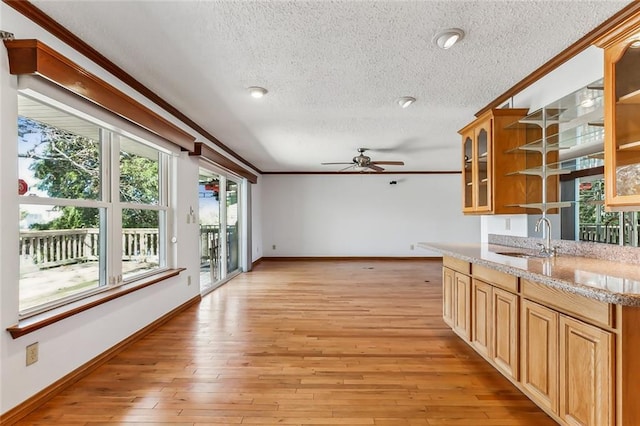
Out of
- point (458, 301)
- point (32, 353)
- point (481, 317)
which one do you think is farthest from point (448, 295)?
point (32, 353)

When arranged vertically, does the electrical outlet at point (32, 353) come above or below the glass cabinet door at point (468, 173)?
below

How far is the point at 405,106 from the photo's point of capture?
10.8 feet

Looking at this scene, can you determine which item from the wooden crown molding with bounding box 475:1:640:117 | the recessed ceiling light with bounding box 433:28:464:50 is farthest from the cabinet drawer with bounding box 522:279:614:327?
the recessed ceiling light with bounding box 433:28:464:50

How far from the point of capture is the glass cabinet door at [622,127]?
1.70 m

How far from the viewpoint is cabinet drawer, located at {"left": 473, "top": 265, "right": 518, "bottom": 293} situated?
196 centimetres

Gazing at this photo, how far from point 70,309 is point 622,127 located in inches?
142

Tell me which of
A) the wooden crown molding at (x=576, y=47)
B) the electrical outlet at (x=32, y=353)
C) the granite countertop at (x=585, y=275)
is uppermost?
the wooden crown molding at (x=576, y=47)

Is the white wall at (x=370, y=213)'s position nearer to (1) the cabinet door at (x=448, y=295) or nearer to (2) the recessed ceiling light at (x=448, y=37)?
(1) the cabinet door at (x=448, y=295)

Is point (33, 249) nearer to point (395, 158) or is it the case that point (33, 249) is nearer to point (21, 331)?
point (21, 331)

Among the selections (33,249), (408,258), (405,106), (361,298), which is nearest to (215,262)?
(361,298)

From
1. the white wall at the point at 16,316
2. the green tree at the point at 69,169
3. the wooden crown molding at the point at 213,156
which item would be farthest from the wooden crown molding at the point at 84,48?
the green tree at the point at 69,169

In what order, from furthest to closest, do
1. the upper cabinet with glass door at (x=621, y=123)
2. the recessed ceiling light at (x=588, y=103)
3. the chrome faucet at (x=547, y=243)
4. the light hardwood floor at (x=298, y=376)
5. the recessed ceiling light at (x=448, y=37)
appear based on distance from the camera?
the chrome faucet at (x=547, y=243)
the recessed ceiling light at (x=588, y=103)
the recessed ceiling light at (x=448, y=37)
the light hardwood floor at (x=298, y=376)
the upper cabinet with glass door at (x=621, y=123)

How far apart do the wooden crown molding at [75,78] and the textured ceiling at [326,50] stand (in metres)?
0.24

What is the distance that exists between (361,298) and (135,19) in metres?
3.88
